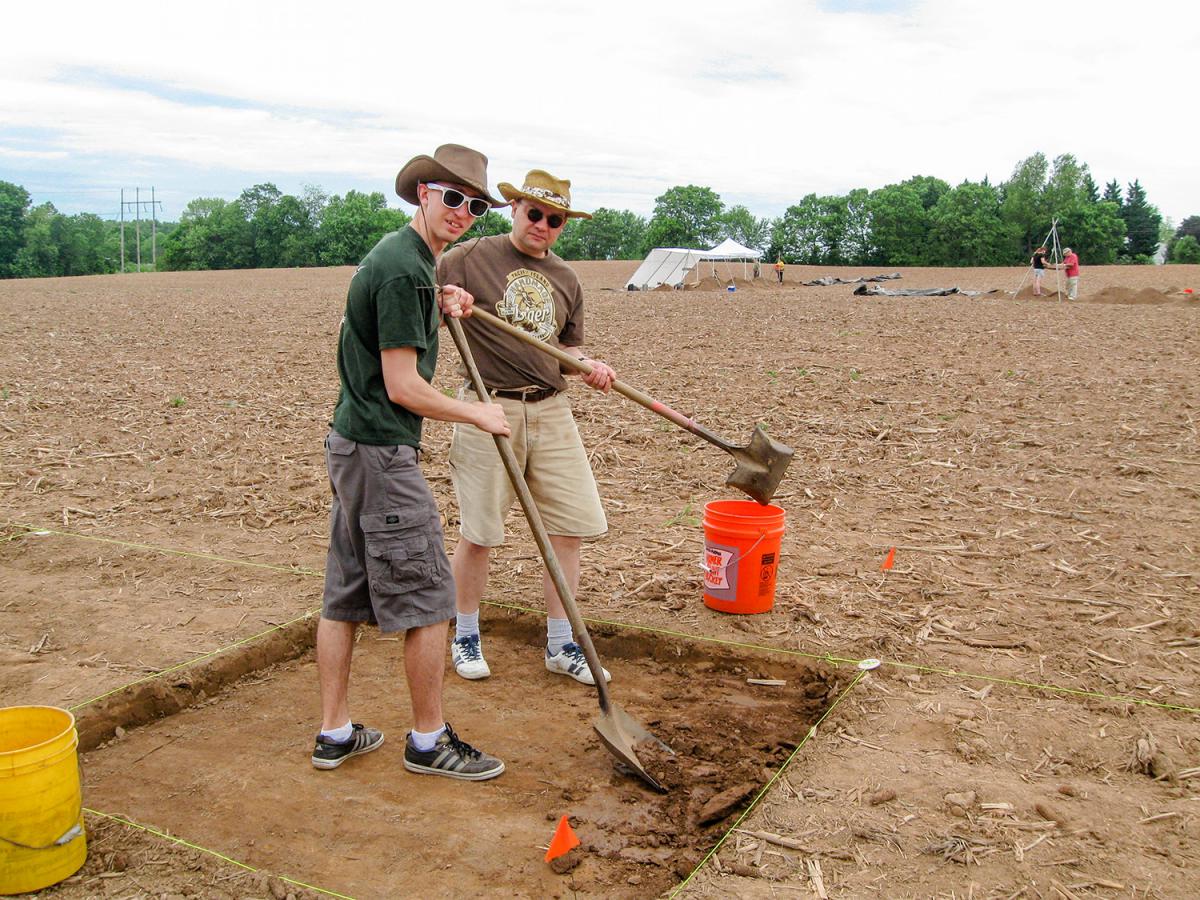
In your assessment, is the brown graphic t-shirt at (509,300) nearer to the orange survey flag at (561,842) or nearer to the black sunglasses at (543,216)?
the black sunglasses at (543,216)

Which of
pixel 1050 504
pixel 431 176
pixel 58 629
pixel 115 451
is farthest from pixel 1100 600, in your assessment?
pixel 115 451

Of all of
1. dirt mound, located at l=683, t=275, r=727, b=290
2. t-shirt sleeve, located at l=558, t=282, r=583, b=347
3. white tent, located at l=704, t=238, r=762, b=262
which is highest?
white tent, located at l=704, t=238, r=762, b=262

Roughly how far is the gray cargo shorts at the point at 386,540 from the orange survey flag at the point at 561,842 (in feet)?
2.72

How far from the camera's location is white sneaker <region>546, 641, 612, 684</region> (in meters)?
4.52

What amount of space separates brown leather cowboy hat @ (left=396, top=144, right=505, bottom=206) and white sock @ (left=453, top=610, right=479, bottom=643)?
195cm

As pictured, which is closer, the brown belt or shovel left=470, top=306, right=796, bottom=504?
the brown belt

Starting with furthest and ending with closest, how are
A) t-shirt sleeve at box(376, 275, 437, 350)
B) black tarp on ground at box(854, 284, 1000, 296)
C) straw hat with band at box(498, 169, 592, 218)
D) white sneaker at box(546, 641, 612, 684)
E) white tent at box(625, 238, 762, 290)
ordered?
white tent at box(625, 238, 762, 290) → black tarp on ground at box(854, 284, 1000, 296) → white sneaker at box(546, 641, 612, 684) → straw hat with band at box(498, 169, 592, 218) → t-shirt sleeve at box(376, 275, 437, 350)

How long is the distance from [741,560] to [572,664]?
99cm

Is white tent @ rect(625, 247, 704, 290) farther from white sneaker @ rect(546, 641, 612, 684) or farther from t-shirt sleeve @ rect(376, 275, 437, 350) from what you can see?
t-shirt sleeve @ rect(376, 275, 437, 350)

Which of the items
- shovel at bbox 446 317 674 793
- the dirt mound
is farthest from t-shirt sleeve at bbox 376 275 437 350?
the dirt mound

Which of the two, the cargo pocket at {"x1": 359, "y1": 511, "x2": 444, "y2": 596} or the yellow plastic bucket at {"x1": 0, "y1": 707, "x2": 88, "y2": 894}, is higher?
the cargo pocket at {"x1": 359, "y1": 511, "x2": 444, "y2": 596}

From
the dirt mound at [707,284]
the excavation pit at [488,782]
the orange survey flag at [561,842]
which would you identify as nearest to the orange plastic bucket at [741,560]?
the excavation pit at [488,782]

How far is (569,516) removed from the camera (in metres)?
4.42

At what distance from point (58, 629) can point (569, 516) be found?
2543 mm
